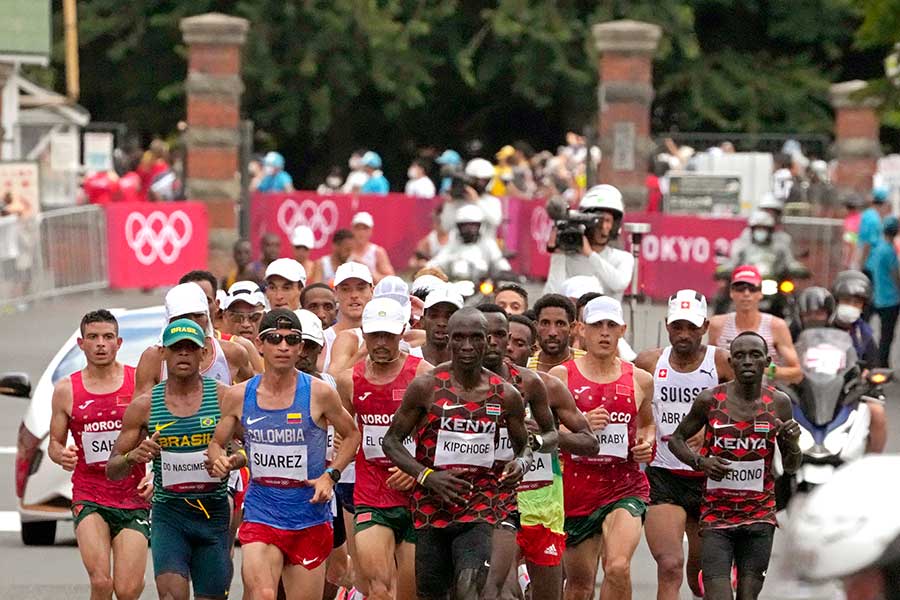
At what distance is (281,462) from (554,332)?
1.89m

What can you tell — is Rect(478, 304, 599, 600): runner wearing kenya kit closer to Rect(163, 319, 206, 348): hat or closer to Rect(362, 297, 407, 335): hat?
Rect(362, 297, 407, 335): hat

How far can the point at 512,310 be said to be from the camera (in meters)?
12.3

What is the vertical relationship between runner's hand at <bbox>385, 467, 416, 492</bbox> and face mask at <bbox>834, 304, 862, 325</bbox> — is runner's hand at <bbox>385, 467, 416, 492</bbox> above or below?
below

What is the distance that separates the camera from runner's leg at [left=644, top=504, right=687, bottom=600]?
10594mm

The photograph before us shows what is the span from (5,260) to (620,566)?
17.8 metres

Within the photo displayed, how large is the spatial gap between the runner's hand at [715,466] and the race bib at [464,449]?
1.11m

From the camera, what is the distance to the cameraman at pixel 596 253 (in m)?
14.1

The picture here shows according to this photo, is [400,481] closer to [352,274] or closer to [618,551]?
[618,551]

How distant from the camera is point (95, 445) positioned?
10.4 m

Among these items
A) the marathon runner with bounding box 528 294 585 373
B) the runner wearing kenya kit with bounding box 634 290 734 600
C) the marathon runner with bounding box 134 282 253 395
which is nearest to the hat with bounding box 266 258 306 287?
the marathon runner with bounding box 134 282 253 395

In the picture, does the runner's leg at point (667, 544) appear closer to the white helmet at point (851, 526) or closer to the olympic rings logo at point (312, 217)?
the white helmet at point (851, 526)

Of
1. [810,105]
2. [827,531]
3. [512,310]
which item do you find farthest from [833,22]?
[827,531]

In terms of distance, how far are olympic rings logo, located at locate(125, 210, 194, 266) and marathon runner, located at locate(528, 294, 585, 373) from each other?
18.3 meters

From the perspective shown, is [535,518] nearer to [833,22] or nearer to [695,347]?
[695,347]
